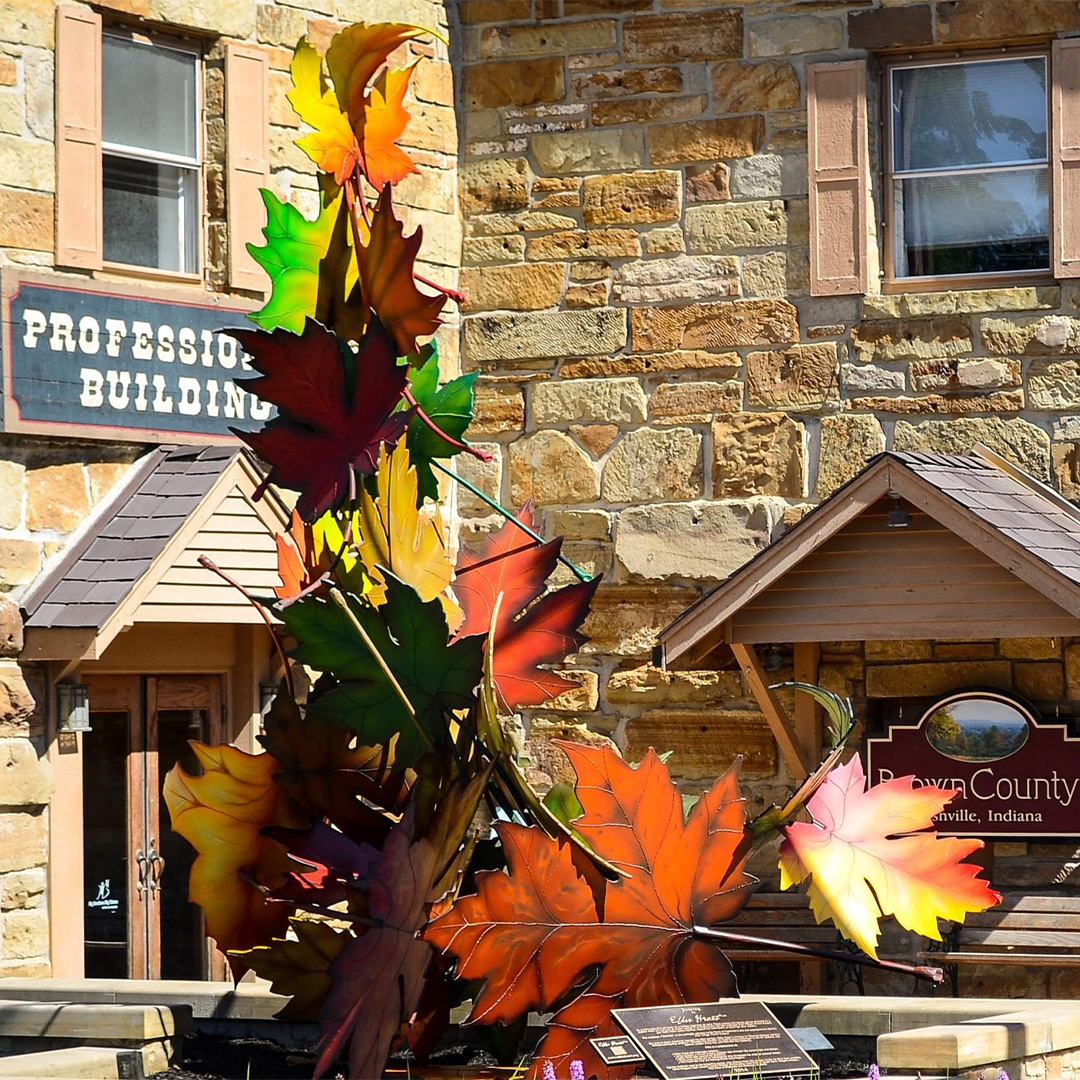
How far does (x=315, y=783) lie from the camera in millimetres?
5730

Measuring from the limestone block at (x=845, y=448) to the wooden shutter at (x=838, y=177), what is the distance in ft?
1.91

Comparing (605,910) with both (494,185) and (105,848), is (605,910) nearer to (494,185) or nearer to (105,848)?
(105,848)

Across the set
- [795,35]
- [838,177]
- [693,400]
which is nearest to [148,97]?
[693,400]

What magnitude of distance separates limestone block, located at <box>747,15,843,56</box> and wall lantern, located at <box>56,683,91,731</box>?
162 inches

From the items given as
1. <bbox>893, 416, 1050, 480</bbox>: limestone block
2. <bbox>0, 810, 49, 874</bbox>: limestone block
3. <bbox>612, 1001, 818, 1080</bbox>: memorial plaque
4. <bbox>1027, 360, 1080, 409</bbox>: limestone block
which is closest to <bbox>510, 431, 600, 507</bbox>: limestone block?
<bbox>893, 416, 1050, 480</bbox>: limestone block

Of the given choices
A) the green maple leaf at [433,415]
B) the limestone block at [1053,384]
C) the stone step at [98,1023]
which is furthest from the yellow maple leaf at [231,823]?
the limestone block at [1053,384]

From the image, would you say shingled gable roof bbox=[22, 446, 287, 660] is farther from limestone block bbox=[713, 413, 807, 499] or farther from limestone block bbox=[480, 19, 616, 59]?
limestone block bbox=[480, 19, 616, 59]

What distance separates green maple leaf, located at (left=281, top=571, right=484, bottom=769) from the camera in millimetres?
5477

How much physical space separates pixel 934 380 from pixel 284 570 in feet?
13.8

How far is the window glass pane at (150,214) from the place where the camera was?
347 inches

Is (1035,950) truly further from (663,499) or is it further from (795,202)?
(795,202)

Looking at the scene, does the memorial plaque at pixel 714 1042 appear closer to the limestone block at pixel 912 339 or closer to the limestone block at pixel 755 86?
the limestone block at pixel 912 339

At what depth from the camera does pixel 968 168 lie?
935 centimetres

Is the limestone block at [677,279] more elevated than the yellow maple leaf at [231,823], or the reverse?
the limestone block at [677,279]
